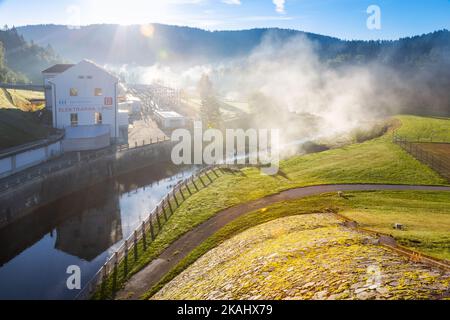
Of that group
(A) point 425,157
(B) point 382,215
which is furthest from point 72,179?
(A) point 425,157

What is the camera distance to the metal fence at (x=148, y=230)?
79.9 ft

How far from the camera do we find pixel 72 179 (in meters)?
46.1

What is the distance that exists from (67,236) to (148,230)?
29.6 ft

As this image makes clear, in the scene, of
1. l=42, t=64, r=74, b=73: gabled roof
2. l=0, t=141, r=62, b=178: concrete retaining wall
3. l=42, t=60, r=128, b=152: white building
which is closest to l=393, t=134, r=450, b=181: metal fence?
l=42, t=60, r=128, b=152: white building

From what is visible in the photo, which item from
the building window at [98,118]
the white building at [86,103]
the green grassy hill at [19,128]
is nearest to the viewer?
the green grassy hill at [19,128]

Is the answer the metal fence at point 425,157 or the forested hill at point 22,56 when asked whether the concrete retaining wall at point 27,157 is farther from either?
the forested hill at point 22,56

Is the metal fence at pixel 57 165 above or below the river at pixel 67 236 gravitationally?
above

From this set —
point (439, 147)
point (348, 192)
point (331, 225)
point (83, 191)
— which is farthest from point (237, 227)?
point (439, 147)

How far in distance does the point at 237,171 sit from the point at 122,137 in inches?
933

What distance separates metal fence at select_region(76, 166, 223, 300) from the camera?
79.9ft

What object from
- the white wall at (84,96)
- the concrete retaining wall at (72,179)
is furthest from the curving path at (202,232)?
the white wall at (84,96)

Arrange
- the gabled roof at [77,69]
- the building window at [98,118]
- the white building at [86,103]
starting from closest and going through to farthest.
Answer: the white building at [86,103], the gabled roof at [77,69], the building window at [98,118]

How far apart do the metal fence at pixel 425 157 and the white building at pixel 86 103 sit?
44.5 metres
